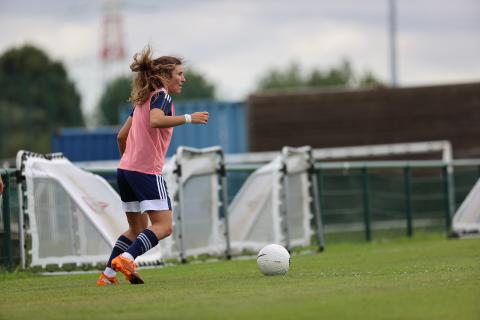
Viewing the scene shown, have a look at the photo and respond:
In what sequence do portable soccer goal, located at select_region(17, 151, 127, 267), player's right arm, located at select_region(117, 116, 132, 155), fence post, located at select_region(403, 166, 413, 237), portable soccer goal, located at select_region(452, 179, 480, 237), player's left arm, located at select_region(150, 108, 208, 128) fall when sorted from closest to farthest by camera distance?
player's left arm, located at select_region(150, 108, 208, 128)
player's right arm, located at select_region(117, 116, 132, 155)
portable soccer goal, located at select_region(17, 151, 127, 267)
portable soccer goal, located at select_region(452, 179, 480, 237)
fence post, located at select_region(403, 166, 413, 237)

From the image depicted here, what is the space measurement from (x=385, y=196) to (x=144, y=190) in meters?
13.0

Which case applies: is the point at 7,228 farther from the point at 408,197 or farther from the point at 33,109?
the point at 33,109

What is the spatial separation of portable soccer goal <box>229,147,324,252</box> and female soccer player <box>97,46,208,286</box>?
21.1ft

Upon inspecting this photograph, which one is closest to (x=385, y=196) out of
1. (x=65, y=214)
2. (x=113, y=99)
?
(x=65, y=214)

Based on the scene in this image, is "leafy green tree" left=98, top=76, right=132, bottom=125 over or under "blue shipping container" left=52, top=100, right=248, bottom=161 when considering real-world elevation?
over

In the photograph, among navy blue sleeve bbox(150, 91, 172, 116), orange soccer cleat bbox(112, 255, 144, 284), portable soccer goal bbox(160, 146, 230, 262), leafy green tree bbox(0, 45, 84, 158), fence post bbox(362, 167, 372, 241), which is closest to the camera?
orange soccer cleat bbox(112, 255, 144, 284)

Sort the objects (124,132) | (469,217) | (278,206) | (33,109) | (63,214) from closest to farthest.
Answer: (124,132)
(63,214)
(278,206)
(469,217)
(33,109)

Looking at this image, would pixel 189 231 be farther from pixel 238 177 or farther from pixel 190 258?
pixel 238 177

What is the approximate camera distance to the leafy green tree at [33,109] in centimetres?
3956

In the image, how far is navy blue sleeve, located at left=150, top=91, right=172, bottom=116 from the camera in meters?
10.2

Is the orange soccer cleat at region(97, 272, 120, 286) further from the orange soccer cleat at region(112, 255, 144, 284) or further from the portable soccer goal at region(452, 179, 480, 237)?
the portable soccer goal at region(452, 179, 480, 237)

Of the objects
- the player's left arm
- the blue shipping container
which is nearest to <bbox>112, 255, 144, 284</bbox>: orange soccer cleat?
the player's left arm

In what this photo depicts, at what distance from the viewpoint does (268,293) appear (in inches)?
344

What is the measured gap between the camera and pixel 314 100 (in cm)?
3859
